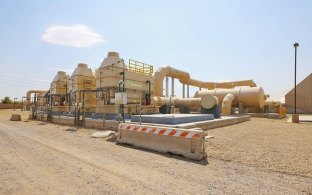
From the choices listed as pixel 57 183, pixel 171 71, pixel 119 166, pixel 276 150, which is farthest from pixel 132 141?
pixel 171 71

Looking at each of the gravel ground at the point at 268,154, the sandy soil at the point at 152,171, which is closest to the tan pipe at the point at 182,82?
the gravel ground at the point at 268,154

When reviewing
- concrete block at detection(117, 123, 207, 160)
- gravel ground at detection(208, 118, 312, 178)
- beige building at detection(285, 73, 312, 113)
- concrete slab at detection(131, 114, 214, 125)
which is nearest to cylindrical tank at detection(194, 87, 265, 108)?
concrete slab at detection(131, 114, 214, 125)

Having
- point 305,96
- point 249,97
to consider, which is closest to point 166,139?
point 249,97

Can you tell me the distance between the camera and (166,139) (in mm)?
8414

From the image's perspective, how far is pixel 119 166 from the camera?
652cm

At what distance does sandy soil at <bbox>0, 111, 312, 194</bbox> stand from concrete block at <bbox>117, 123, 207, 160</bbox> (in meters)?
0.35

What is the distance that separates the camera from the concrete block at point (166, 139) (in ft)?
24.7

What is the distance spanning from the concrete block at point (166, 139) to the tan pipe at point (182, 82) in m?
19.7

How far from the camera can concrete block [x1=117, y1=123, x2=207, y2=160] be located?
7523 millimetres

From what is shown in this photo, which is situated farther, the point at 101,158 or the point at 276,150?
the point at 276,150

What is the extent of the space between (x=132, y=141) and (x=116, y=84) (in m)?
9.81

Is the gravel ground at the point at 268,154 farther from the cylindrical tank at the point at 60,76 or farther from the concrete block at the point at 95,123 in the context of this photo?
the cylindrical tank at the point at 60,76

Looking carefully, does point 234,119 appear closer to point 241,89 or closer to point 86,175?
point 241,89

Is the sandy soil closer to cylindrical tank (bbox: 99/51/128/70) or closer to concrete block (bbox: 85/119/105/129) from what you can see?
concrete block (bbox: 85/119/105/129)
